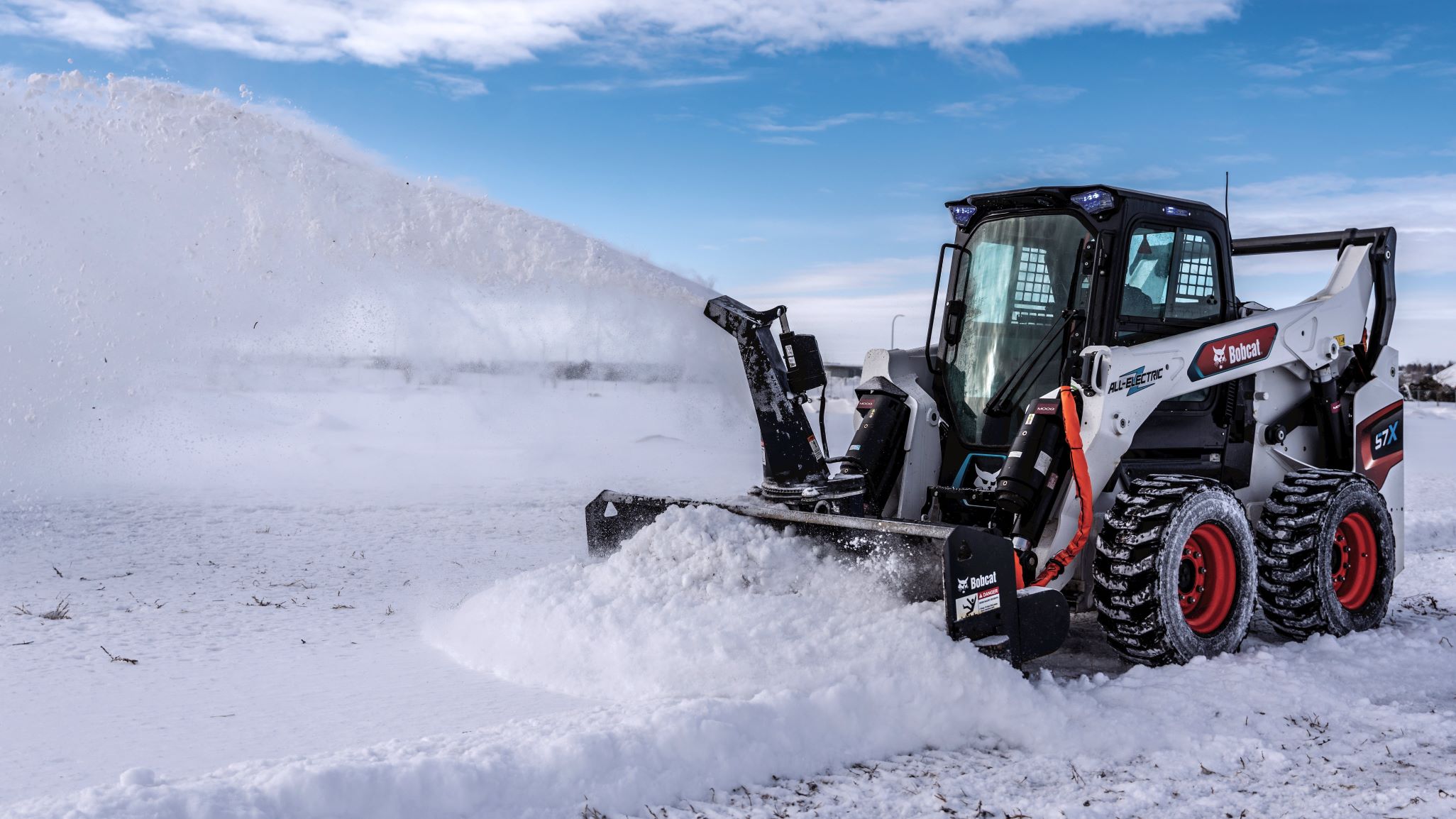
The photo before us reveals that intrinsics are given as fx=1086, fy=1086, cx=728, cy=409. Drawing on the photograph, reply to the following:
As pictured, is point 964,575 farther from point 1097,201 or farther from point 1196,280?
point 1196,280

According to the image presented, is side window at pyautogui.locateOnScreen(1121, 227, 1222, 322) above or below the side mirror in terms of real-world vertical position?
above

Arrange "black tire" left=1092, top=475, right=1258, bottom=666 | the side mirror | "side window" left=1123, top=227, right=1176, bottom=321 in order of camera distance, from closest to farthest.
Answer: "black tire" left=1092, top=475, right=1258, bottom=666 < "side window" left=1123, top=227, right=1176, bottom=321 < the side mirror

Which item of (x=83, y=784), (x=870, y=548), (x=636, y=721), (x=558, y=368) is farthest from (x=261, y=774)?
(x=558, y=368)

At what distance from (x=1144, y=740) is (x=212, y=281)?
8727mm

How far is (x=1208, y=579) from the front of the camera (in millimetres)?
5730

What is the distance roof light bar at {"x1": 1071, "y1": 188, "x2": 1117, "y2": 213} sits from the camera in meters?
5.89

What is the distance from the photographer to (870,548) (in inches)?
203

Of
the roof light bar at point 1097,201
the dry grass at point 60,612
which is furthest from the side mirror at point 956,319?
the dry grass at point 60,612

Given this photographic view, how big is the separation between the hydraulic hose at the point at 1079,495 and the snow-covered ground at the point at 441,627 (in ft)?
1.69

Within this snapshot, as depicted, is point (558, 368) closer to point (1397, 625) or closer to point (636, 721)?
point (1397, 625)

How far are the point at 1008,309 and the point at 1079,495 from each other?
1.37m

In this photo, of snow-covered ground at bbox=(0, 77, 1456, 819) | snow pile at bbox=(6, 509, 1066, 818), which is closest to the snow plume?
snow-covered ground at bbox=(0, 77, 1456, 819)

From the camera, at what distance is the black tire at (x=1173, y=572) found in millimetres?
5207

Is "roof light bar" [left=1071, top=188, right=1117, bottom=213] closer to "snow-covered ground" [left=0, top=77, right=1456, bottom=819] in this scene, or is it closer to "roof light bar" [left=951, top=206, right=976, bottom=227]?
"roof light bar" [left=951, top=206, right=976, bottom=227]
